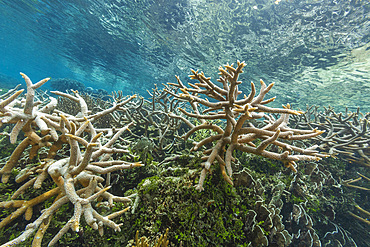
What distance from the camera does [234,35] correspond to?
1077 cm

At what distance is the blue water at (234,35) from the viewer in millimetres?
8211

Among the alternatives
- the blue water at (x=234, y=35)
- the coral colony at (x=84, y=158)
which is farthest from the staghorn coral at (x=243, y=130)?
the blue water at (x=234, y=35)

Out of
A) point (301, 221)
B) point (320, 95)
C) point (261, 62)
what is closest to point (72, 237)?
point (301, 221)

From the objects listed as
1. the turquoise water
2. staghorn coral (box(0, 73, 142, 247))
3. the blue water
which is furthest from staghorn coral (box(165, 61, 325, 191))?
the blue water

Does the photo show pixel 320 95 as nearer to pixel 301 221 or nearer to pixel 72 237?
pixel 301 221

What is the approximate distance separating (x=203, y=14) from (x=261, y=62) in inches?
250

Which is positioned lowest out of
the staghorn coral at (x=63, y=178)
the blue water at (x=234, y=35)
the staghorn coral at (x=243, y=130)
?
the staghorn coral at (x=63, y=178)

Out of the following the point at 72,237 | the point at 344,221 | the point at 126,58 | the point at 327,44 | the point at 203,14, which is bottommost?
the point at 72,237

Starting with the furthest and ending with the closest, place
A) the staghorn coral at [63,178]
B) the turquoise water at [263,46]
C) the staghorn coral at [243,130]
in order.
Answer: the turquoise water at [263,46] → the staghorn coral at [243,130] → the staghorn coral at [63,178]

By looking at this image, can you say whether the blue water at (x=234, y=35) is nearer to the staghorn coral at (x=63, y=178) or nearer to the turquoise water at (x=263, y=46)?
the turquoise water at (x=263, y=46)

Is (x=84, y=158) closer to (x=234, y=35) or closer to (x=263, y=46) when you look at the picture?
(x=234, y=35)

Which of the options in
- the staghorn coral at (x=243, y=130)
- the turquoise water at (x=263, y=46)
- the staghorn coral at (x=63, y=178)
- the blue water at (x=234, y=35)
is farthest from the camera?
the blue water at (x=234, y=35)

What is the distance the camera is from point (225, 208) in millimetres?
1948

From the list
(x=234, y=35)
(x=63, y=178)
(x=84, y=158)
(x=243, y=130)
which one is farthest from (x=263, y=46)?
(x=63, y=178)
